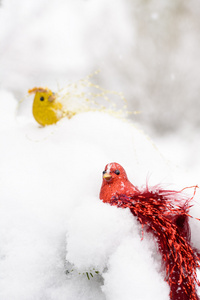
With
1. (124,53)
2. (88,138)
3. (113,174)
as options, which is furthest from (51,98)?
(124,53)

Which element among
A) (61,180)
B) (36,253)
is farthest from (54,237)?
(61,180)

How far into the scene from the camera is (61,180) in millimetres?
568

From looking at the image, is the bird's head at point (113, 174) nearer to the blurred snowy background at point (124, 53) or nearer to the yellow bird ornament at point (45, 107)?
the yellow bird ornament at point (45, 107)

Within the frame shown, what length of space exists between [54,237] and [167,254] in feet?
0.65

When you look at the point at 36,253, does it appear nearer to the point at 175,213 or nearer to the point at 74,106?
the point at 175,213

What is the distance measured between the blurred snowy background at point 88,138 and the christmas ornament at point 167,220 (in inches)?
0.9

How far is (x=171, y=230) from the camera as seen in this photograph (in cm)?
43

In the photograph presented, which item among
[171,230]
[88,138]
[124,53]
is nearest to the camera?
[171,230]

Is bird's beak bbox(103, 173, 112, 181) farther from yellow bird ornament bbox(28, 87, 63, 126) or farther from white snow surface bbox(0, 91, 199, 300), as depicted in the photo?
yellow bird ornament bbox(28, 87, 63, 126)

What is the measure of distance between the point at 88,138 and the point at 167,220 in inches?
13.5

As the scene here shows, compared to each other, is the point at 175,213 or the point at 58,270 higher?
the point at 175,213

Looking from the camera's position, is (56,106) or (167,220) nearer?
(167,220)

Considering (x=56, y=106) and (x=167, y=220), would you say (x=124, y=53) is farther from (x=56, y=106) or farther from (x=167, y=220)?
(x=167, y=220)

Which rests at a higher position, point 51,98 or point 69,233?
point 51,98
